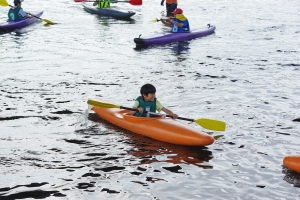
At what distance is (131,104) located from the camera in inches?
382

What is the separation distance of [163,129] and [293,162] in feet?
6.36

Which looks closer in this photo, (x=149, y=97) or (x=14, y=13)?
(x=149, y=97)

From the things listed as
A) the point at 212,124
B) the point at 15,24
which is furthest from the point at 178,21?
the point at 212,124

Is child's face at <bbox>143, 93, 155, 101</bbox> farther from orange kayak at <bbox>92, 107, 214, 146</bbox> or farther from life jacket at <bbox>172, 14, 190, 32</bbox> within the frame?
life jacket at <bbox>172, 14, 190, 32</bbox>

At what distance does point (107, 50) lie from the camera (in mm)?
15039

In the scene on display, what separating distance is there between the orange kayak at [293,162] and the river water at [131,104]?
0.11 metres

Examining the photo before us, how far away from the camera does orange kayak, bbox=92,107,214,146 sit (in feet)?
23.4

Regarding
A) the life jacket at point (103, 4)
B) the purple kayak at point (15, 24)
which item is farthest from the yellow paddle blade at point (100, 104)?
the life jacket at point (103, 4)

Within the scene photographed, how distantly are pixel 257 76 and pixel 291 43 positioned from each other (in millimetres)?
4927

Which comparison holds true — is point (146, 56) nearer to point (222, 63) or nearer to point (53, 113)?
point (222, 63)

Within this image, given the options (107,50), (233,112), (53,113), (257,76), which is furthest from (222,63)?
(53,113)

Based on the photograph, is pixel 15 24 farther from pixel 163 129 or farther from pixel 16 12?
pixel 163 129

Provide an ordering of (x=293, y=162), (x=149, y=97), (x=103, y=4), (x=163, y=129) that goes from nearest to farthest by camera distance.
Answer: (x=293, y=162) → (x=163, y=129) → (x=149, y=97) → (x=103, y=4)

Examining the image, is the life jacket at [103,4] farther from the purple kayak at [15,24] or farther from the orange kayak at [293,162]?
the orange kayak at [293,162]
